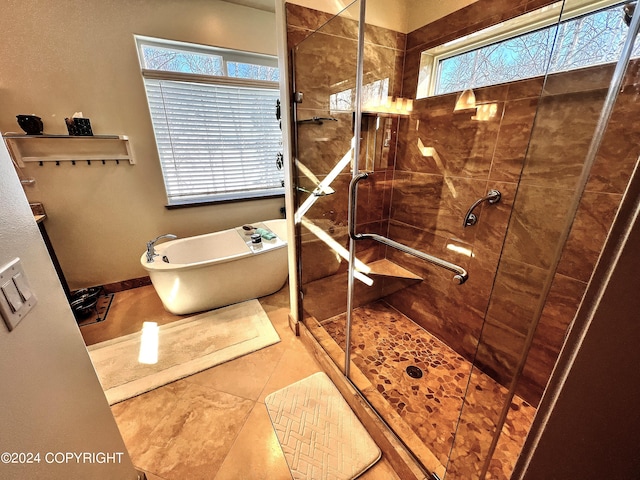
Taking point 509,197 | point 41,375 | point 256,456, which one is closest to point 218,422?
point 256,456

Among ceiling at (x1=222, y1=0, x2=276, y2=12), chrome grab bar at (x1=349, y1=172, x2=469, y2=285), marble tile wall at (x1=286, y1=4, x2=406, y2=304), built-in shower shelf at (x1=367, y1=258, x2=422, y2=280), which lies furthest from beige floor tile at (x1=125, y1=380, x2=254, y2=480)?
ceiling at (x1=222, y1=0, x2=276, y2=12)

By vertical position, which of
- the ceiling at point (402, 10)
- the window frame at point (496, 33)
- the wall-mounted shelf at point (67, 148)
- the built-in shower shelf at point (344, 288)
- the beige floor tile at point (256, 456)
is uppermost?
the ceiling at point (402, 10)

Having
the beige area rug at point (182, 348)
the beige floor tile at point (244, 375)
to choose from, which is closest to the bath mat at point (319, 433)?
the beige floor tile at point (244, 375)

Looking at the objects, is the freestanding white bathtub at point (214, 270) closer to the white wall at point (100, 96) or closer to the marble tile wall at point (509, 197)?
the white wall at point (100, 96)

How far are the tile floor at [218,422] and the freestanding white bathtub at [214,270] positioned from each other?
2.08 feet

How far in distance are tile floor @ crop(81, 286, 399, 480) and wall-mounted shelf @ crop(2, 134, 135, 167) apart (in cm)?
154

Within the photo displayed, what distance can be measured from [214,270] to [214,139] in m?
1.52

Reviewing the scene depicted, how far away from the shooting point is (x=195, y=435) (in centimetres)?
133

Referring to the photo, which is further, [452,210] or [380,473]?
[452,210]

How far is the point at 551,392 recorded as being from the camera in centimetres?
42

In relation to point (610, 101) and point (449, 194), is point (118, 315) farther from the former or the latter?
point (610, 101)

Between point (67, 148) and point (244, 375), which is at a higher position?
point (67, 148)

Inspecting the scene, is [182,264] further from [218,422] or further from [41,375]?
[41,375]

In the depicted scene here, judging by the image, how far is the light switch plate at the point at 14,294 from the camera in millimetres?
561
